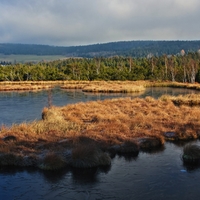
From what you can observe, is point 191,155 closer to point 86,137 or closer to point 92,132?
point 86,137

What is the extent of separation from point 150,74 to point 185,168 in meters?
85.1

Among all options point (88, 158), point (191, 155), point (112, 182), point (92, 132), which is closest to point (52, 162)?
point (88, 158)

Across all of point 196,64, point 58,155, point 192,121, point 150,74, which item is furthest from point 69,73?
point 58,155

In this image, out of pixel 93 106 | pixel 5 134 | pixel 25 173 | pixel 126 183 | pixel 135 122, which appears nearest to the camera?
pixel 126 183

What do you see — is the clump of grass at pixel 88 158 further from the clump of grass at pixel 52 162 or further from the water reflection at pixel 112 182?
the clump of grass at pixel 52 162

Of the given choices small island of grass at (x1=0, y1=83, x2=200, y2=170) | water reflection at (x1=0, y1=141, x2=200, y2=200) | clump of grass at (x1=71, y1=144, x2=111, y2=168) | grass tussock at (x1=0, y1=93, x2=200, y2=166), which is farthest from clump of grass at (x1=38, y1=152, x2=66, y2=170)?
grass tussock at (x1=0, y1=93, x2=200, y2=166)

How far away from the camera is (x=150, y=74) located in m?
100

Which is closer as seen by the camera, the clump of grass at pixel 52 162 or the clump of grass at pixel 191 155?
the clump of grass at pixel 52 162

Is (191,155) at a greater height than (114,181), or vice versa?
(191,155)

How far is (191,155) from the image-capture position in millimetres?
18250

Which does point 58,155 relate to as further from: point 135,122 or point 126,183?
point 135,122

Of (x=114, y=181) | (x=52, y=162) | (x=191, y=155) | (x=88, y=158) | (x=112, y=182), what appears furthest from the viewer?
(x=191, y=155)

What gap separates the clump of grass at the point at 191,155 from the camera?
18.0m

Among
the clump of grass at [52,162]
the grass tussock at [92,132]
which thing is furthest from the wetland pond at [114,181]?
the grass tussock at [92,132]
